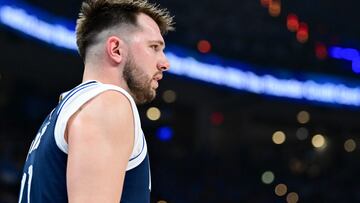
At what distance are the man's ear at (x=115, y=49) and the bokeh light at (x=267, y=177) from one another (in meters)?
20.6

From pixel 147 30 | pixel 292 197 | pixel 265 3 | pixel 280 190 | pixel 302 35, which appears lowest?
pixel 292 197

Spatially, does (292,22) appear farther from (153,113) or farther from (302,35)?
(153,113)

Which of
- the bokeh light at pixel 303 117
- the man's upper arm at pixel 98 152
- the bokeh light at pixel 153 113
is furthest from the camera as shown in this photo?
the bokeh light at pixel 303 117

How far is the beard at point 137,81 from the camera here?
2.11 m

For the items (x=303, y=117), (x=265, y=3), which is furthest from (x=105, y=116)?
(x=303, y=117)

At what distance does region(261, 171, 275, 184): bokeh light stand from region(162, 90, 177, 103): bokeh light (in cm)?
522

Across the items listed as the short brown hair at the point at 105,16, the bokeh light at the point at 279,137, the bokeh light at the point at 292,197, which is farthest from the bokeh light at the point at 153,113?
the short brown hair at the point at 105,16

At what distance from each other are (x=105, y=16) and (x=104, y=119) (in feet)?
1.88

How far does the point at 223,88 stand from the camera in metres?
21.5

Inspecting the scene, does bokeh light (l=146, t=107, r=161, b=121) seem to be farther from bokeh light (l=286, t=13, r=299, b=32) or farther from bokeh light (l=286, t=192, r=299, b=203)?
bokeh light (l=286, t=192, r=299, b=203)

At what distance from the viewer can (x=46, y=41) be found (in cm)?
1523

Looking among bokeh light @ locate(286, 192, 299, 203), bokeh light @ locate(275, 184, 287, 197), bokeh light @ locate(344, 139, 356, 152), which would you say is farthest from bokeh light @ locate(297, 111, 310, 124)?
bokeh light @ locate(286, 192, 299, 203)

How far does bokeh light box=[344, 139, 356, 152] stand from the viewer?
33.5 metres

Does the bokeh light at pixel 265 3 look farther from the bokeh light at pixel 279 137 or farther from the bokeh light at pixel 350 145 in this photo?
the bokeh light at pixel 350 145
